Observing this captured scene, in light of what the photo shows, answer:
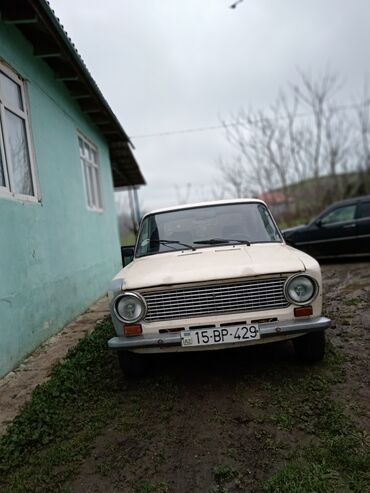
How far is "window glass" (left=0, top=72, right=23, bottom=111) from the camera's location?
489 centimetres

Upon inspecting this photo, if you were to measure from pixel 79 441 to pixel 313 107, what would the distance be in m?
29.6

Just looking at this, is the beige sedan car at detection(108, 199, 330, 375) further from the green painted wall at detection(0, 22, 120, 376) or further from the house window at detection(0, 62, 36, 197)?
the house window at detection(0, 62, 36, 197)

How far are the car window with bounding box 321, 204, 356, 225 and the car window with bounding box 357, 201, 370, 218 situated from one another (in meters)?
0.13

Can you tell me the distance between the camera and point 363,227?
970cm

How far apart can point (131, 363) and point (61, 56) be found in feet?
15.2

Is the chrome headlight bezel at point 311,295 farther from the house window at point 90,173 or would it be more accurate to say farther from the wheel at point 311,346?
the house window at point 90,173

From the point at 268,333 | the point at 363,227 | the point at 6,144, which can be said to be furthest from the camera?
the point at 363,227

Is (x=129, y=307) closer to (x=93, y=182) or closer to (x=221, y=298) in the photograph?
(x=221, y=298)

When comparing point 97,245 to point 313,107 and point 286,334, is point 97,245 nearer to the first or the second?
point 286,334

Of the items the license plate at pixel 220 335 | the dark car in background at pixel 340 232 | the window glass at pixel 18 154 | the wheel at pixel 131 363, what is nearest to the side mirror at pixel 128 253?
the wheel at pixel 131 363

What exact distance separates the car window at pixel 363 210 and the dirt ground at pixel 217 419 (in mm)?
5942

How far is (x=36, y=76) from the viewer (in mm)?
5922

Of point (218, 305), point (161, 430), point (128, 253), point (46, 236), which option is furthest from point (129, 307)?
point (46, 236)

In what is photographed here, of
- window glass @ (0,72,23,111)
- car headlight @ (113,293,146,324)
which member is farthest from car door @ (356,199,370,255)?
car headlight @ (113,293,146,324)
